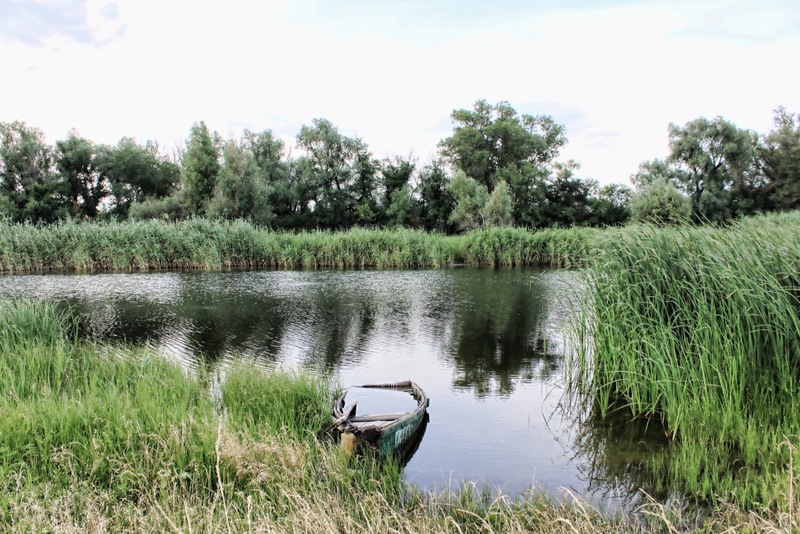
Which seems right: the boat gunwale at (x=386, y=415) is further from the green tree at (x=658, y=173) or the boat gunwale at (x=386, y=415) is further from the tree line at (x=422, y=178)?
the green tree at (x=658, y=173)

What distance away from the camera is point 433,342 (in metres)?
13.0

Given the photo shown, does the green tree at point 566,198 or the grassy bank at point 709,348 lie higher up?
the green tree at point 566,198

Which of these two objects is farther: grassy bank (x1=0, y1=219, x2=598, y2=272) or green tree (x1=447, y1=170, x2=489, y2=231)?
green tree (x1=447, y1=170, x2=489, y2=231)

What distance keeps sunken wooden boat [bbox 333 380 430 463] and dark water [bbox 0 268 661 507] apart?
198 mm

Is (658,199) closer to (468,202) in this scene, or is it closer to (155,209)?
(468,202)

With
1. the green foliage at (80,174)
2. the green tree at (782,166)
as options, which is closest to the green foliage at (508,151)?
the green tree at (782,166)

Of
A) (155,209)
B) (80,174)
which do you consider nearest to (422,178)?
(155,209)

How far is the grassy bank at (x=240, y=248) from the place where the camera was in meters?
28.3

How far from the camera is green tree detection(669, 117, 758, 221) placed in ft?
180

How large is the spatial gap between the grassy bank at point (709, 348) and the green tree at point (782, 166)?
55.5 m

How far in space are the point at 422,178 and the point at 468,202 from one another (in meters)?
11.9

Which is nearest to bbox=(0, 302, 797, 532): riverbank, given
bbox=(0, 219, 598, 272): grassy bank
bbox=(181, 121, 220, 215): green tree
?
bbox=(0, 219, 598, 272): grassy bank

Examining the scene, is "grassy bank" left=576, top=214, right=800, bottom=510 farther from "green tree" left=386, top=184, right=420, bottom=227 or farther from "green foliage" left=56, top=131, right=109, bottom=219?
"green foliage" left=56, top=131, right=109, bottom=219

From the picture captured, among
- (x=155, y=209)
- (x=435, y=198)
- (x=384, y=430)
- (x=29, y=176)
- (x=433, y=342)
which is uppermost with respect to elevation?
(x=29, y=176)
